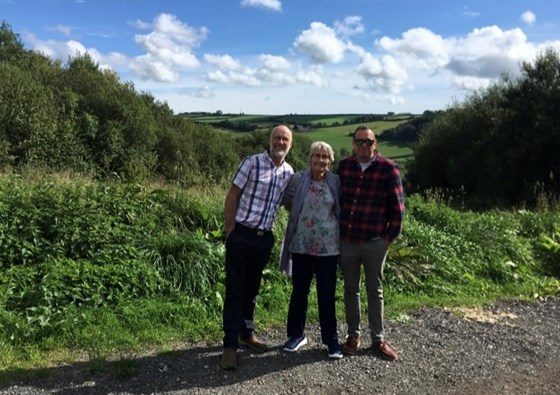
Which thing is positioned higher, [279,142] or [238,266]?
[279,142]

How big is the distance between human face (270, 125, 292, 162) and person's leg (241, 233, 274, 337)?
71cm

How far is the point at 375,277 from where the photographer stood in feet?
15.4

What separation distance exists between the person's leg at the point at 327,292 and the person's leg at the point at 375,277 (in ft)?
1.00

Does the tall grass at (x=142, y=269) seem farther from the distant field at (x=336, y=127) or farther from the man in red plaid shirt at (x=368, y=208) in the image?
the distant field at (x=336, y=127)

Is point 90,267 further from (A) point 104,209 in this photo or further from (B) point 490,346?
(B) point 490,346

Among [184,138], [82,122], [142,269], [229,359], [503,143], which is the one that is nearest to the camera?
[229,359]

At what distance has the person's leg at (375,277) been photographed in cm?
459

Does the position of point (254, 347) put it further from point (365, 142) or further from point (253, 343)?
point (365, 142)

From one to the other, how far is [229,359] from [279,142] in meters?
1.93

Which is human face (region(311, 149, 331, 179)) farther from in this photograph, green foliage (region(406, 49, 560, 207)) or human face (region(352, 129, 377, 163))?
green foliage (region(406, 49, 560, 207))

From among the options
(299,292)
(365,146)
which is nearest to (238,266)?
(299,292)

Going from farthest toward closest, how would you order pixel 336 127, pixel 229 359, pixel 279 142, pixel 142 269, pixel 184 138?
pixel 336 127
pixel 184 138
pixel 142 269
pixel 279 142
pixel 229 359

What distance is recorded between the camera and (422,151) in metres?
31.8

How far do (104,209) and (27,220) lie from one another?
3.04ft
